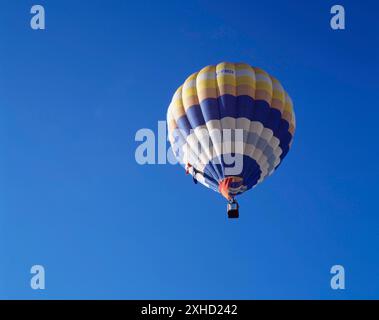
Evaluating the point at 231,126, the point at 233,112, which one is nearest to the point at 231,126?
the point at 231,126

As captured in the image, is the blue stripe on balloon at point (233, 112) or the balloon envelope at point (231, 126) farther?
the blue stripe on balloon at point (233, 112)

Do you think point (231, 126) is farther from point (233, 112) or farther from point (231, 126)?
point (233, 112)

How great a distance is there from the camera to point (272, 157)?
2058cm

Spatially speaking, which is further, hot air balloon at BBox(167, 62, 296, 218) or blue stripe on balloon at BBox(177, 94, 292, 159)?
blue stripe on balloon at BBox(177, 94, 292, 159)

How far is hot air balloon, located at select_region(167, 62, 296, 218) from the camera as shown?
19688 millimetres

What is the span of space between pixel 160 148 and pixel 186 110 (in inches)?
81.9

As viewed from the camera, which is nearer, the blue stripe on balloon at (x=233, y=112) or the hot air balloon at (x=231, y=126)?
the hot air balloon at (x=231, y=126)

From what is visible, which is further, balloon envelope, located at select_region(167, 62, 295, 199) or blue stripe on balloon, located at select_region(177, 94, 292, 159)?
blue stripe on balloon, located at select_region(177, 94, 292, 159)

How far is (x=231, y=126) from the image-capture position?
19.7 meters

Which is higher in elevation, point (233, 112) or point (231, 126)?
point (233, 112)

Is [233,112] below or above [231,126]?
above

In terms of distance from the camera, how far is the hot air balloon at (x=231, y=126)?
1969cm
